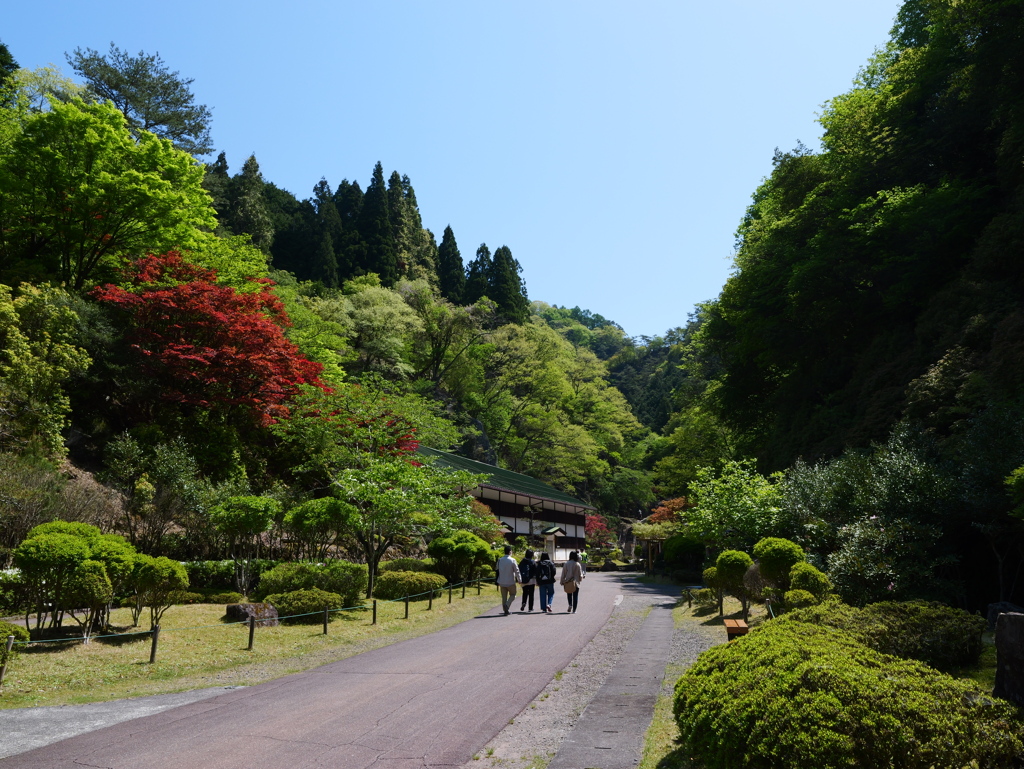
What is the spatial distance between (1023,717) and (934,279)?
878 inches

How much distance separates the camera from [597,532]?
53844 mm

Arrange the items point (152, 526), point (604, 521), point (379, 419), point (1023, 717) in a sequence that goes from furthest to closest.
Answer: point (604, 521) → point (379, 419) → point (152, 526) → point (1023, 717)

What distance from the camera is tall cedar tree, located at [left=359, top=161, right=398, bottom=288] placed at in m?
56.8

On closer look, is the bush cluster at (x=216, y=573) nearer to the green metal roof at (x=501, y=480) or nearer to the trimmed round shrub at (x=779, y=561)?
the green metal roof at (x=501, y=480)

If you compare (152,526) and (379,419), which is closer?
(152,526)

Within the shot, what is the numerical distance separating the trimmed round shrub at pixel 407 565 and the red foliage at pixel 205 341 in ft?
22.1

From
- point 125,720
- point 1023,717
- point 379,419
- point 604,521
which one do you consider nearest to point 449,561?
point 379,419

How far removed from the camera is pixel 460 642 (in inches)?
473

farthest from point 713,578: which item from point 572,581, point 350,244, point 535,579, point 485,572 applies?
point 350,244

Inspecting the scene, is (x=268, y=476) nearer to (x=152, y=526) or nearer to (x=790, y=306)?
(x=152, y=526)

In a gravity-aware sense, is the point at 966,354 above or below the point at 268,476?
above

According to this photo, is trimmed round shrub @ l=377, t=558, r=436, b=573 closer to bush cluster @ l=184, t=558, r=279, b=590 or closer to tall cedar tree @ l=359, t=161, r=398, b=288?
bush cluster @ l=184, t=558, r=279, b=590

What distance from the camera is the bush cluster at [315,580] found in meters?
16.0

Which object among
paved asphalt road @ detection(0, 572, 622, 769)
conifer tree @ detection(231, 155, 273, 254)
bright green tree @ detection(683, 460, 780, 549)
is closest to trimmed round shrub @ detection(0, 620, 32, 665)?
paved asphalt road @ detection(0, 572, 622, 769)
